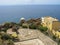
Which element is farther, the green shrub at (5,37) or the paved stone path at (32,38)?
the green shrub at (5,37)

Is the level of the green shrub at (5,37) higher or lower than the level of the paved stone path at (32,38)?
higher

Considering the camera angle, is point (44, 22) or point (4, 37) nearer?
point (4, 37)

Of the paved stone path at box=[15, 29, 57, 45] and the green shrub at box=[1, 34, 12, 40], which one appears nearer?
the paved stone path at box=[15, 29, 57, 45]

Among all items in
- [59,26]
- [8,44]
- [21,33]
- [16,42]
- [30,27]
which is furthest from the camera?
[30,27]

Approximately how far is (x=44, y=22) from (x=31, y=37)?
650 centimetres

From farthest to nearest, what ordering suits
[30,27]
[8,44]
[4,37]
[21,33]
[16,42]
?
[30,27]
[21,33]
[4,37]
[16,42]
[8,44]

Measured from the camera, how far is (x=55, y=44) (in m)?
16.2

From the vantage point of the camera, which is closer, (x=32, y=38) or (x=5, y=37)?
(x=5, y=37)

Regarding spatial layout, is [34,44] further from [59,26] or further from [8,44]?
[59,26]

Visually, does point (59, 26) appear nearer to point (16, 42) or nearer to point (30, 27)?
point (30, 27)

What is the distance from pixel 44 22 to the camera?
24688 mm

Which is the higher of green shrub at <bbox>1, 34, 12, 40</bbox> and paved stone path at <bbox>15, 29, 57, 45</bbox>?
green shrub at <bbox>1, 34, 12, 40</bbox>

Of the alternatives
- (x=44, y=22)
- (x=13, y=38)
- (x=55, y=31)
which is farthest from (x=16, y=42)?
(x=44, y=22)

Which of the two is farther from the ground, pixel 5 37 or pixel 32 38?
pixel 5 37
